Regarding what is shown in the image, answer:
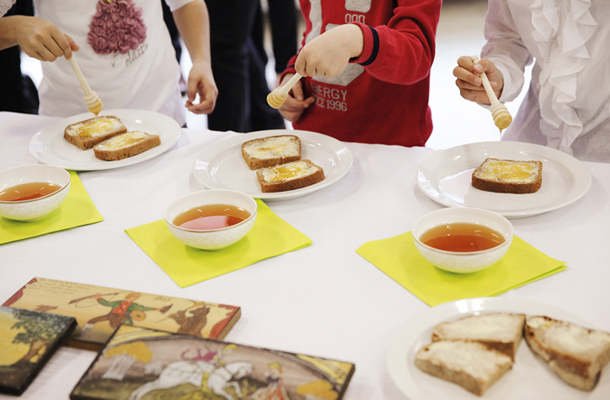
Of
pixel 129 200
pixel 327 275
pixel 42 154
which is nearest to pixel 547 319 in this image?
pixel 327 275

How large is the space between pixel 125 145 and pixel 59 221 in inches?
14.2

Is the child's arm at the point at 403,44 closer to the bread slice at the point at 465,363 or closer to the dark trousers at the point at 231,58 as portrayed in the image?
the bread slice at the point at 465,363

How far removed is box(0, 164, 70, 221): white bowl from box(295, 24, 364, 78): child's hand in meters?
0.64

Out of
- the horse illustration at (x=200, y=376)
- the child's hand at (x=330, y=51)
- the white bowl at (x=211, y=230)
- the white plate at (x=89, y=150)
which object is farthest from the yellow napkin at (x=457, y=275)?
the white plate at (x=89, y=150)

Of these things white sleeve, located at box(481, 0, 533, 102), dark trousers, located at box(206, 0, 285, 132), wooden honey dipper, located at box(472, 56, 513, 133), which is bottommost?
dark trousers, located at box(206, 0, 285, 132)

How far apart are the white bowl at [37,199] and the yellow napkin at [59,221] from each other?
0.08ft

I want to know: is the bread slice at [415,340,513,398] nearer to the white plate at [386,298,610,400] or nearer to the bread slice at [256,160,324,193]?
the white plate at [386,298,610,400]

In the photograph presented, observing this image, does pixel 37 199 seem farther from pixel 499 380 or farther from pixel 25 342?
pixel 499 380

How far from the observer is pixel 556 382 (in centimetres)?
74

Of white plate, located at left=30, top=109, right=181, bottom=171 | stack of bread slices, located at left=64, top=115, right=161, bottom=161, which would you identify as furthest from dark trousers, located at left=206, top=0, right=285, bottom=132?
stack of bread slices, located at left=64, top=115, right=161, bottom=161

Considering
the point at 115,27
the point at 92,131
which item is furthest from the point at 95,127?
the point at 115,27

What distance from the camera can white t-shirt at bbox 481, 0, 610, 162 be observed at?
1457 mm

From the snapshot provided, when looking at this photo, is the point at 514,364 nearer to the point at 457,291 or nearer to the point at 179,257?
the point at 457,291

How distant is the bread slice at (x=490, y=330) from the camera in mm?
771
